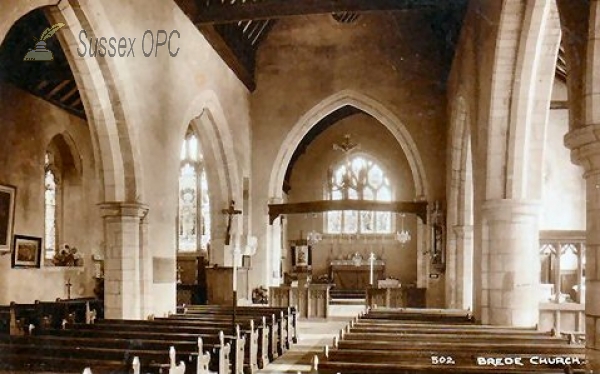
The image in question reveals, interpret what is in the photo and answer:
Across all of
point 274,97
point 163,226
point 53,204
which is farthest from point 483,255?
point 53,204

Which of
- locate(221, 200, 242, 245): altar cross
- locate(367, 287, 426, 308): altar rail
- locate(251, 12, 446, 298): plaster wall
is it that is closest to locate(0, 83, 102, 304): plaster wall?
locate(221, 200, 242, 245): altar cross

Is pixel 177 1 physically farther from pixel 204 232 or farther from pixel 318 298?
pixel 204 232

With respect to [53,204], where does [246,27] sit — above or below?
above

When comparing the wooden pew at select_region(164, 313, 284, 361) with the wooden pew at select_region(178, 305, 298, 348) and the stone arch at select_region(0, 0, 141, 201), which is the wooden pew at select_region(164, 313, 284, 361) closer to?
the wooden pew at select_region(178, 305, 298, 348)

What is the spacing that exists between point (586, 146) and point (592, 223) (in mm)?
565

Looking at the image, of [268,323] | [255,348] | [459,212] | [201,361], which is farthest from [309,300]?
[201,361]

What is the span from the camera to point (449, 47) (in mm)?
17141

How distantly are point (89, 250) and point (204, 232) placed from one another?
4.70 m

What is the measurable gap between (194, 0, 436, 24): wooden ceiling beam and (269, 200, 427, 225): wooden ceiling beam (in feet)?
17.6

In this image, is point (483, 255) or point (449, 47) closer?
point (483, 255)

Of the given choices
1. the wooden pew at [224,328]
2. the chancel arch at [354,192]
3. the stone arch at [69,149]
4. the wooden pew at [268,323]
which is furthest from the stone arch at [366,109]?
the wooden pew at [224,328]

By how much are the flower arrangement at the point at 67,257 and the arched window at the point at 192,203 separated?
4.83 metres

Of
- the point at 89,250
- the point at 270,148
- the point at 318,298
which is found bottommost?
the point at 318,298

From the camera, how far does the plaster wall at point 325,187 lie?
24391 mm
